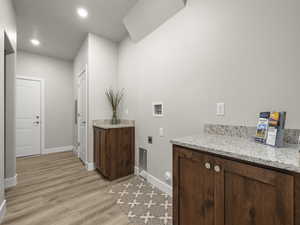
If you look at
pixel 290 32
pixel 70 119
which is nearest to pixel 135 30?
pixel 290 32

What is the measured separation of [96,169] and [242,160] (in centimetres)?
274

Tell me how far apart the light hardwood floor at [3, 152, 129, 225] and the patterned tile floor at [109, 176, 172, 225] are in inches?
4.0

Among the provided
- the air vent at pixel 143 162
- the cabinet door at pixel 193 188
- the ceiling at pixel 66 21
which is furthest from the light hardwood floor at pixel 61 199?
the ceiling at pixel 66 21

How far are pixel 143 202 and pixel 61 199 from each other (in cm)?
108

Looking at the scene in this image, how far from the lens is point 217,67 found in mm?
1409

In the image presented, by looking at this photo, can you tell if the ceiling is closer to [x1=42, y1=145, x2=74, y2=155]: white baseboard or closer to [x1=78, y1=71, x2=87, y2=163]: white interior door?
[x1=78, y1=71, x2=87, y2=163]: white interior door

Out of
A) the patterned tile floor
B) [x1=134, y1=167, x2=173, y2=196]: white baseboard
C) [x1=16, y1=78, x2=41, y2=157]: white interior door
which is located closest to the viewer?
the patterned tile floor

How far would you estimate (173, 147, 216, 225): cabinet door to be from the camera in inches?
35.6

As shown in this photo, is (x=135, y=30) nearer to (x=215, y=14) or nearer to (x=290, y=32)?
(x=215, y=14)

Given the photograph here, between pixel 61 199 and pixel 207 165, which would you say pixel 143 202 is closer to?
pixel 61 199

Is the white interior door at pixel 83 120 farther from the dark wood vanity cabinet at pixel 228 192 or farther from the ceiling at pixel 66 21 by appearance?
the dark wood vanity cabinet at pixel 228 192

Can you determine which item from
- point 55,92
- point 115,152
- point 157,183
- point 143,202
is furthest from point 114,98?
point 55,92

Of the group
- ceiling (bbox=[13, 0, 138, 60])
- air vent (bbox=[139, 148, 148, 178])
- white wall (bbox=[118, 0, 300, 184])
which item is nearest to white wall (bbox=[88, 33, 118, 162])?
ceiling (bbox=[13, 0, 138, 60])

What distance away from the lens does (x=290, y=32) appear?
992 mm
